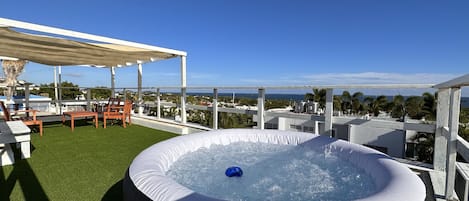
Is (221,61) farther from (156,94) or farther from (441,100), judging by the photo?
(441,100)

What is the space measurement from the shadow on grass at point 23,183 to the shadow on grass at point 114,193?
1.83 feet

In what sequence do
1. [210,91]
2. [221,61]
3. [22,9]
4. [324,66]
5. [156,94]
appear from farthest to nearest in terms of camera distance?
[324,66] < [221,61] < [22,9] < [156,94] < [210,91]

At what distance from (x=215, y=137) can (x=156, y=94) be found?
4017mm

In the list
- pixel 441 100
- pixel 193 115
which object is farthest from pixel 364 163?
pixel 193 115

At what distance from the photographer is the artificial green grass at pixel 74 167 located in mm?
2598

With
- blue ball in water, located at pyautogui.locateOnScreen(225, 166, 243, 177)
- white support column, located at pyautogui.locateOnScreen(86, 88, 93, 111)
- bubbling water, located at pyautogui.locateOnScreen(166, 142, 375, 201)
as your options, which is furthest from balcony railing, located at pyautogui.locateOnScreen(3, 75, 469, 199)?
white support column, located at pyautogui.locateOnScreen(86, 88, 93, 111)

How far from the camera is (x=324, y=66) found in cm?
3366

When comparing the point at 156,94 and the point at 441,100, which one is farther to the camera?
the point at 156,94

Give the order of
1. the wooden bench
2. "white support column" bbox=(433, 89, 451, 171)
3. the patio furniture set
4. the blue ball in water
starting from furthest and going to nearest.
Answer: the patio furniture set, the wooden bench, the blue ball in water, "white support column" bbox=(433, 89, 451, 171)

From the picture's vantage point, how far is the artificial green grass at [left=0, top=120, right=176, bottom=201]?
2598mm

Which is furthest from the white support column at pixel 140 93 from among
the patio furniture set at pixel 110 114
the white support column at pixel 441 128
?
the white support column at pixel 441 128

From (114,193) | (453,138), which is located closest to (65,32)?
(114,193)

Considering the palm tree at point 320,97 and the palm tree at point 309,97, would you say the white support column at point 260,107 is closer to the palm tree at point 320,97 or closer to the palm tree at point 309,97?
the palm tree at point 309,97

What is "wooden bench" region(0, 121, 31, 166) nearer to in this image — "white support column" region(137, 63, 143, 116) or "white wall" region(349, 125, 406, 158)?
"white support column" region(137, 63, 143, 116)
